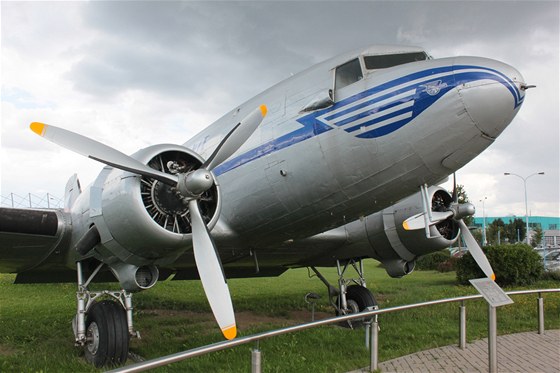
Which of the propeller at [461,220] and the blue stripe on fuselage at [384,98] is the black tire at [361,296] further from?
the blue stripe on fuselage at [384,98]

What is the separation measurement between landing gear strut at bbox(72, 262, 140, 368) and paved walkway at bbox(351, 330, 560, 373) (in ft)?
11.2

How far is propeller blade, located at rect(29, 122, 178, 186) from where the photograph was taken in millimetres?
5988

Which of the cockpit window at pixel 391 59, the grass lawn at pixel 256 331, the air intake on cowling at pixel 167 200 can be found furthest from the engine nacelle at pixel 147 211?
the cockpit window at pixel 391 59

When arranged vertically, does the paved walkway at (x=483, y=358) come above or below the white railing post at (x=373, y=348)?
below

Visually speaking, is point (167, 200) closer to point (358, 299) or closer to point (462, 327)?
point (462, 327)

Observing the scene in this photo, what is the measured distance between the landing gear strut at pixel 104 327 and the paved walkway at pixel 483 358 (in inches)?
134

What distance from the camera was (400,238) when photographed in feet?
33.9

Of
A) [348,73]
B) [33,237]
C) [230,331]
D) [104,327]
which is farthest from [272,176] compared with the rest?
[33,237]

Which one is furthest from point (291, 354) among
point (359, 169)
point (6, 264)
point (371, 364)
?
point (6, 264)

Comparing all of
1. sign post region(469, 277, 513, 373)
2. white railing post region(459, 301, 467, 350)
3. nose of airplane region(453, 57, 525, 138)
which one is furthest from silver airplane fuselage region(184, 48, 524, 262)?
white railing post region(459, 301, 467, 350)

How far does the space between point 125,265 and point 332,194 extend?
3.16 m

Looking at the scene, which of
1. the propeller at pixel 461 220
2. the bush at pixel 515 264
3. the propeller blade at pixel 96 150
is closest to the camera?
the propeller blade at pixel 96 150

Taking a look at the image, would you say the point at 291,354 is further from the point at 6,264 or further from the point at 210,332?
the point at 6,264

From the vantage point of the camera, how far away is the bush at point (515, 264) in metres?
17.0
